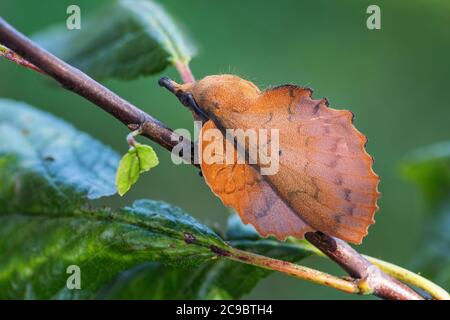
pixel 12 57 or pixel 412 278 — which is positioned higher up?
pixel 12 57

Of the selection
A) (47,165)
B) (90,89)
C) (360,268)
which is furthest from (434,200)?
(90,89)

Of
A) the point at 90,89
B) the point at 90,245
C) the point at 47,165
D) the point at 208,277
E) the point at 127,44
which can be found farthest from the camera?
the point at 127,44

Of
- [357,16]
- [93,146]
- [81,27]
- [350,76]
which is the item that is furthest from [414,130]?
[93,146]

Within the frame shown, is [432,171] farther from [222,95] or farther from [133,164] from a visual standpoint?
[133,164]

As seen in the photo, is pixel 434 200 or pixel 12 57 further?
pixel 434 200

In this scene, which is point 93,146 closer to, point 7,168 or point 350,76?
point 7,168

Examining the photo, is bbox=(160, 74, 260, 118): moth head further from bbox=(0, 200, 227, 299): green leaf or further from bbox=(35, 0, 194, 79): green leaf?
bbox=(35, 0, 194, 79): green leaf

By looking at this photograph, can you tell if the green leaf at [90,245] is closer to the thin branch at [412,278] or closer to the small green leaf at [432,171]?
the thin branch at [412,278]

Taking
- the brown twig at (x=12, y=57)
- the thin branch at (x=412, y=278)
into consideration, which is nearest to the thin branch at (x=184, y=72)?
the brown twig at (x=12, y=57)

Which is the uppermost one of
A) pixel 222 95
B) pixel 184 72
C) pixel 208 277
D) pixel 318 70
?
pixel 318 70
